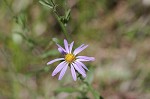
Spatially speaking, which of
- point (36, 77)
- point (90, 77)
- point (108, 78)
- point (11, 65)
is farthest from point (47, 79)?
point (90, 77)

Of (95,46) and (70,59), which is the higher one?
(95,46)

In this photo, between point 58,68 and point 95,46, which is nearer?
point 58,68

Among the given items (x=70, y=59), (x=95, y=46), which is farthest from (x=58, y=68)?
(x=95, y=46)

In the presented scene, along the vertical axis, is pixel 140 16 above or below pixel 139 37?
above

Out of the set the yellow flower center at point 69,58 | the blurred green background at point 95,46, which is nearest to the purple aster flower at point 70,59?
the yellow flower center at point 69,58

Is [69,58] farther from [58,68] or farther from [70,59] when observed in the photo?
[58,68]

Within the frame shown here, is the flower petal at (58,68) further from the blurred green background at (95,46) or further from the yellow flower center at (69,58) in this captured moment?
the blurred green background at (95,46)

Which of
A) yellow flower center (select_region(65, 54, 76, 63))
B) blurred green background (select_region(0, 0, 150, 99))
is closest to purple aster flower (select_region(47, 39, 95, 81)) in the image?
yellow flower center (select_region(65, 54, 76, 63))

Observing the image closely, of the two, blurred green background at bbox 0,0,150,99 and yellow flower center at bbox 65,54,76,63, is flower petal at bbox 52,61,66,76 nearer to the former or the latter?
yellow flower center at bbox 65,54,76,63

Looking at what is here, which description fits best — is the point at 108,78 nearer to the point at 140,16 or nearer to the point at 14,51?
the point at 140,16

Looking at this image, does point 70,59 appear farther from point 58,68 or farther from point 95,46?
point 95,46
